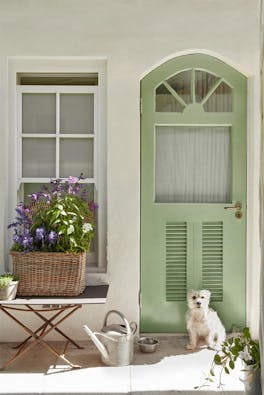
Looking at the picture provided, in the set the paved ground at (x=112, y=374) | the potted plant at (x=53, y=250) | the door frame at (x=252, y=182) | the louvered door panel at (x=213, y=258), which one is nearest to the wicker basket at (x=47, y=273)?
the potted plant at (x=53, y=250)

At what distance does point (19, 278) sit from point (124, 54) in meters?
2.17

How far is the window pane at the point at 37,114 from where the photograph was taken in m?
5.17

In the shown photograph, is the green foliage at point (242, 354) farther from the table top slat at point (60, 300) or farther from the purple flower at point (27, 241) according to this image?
the purple flower at point (27, 241)

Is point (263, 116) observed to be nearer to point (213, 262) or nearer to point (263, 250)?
point (263, 250)

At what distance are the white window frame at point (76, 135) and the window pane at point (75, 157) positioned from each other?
87mm

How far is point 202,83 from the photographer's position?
518cm

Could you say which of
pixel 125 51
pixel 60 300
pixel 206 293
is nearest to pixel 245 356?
pixel 60 300

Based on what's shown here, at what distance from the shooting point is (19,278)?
4.39 m

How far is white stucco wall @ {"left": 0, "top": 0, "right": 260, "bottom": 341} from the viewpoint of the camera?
4996mm

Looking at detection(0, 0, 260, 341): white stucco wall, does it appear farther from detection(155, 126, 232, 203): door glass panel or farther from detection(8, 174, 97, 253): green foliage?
detection(8, 174, 97, 253): green foliage

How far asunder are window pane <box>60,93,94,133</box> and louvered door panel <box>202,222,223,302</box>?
1448 mm

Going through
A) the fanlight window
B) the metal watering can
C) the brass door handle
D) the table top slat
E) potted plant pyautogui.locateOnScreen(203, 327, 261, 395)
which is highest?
the fanlight window

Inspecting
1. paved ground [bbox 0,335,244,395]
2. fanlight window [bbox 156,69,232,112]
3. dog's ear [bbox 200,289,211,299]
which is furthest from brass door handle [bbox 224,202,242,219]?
paved ground [bbox 0,335,244,395]

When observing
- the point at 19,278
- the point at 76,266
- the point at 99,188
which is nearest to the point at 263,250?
the point at 76,266
